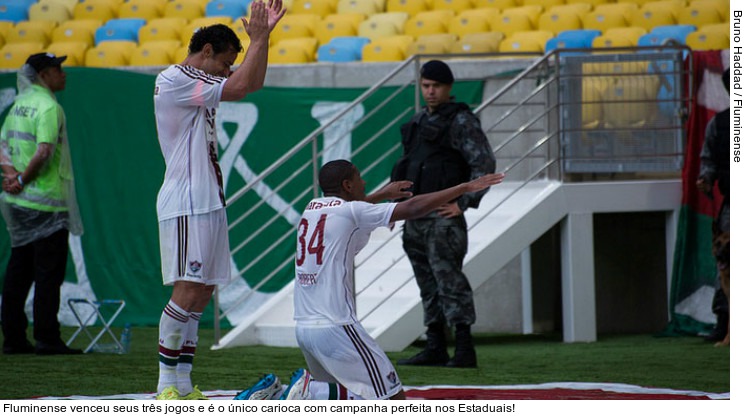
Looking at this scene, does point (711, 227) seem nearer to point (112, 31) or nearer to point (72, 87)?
point (72, 87)

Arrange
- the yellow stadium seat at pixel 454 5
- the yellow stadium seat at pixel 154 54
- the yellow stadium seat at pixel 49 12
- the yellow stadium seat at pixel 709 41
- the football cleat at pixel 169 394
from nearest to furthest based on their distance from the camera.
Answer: the football cleat at pixel 169 394
the yellow stadium seat at pixel 709 41
the yellow stadium seat at pixel 154 54
the yellow stadium seat at pixel 454 5
the yellow stadium seat at pixel 49 12

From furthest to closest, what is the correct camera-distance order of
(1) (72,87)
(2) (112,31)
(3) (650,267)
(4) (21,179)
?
(2) (112,31) → (1) (72,87) → (3) (650,267) → (4) (21,179)

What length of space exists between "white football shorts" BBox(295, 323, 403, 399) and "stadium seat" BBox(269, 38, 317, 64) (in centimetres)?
805

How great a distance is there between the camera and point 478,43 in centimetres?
1236

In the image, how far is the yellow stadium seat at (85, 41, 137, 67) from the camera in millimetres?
13273

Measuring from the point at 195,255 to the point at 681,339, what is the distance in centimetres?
497

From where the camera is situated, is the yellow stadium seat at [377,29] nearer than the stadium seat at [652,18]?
No

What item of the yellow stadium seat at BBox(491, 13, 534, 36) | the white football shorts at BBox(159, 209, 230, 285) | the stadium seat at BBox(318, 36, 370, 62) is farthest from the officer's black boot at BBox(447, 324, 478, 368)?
the yellow stadium seat at BBox(491, 13, 534, 36)

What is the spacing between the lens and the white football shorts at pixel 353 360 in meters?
4.86

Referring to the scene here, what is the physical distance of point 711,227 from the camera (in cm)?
922

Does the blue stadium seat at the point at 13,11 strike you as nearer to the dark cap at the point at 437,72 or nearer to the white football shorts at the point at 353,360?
the dark cap at the point at 437,72

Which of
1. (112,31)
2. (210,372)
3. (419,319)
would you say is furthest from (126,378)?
(112,31)

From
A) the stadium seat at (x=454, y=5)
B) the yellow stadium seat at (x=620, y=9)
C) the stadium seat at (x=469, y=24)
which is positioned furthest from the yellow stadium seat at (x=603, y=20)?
the stadium seat at (x=454, y=5)

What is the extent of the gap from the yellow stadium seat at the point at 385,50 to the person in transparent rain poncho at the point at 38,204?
4.74 m
